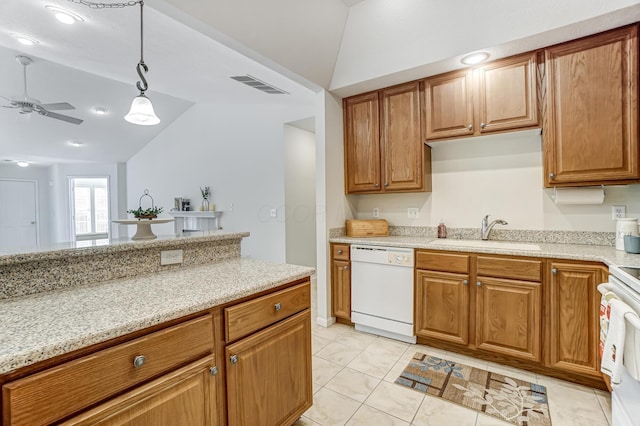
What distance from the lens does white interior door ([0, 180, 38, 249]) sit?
7.51 m

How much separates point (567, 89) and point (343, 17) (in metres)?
1.88

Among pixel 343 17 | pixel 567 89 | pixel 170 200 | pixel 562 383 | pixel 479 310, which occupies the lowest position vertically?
pixel 562 383

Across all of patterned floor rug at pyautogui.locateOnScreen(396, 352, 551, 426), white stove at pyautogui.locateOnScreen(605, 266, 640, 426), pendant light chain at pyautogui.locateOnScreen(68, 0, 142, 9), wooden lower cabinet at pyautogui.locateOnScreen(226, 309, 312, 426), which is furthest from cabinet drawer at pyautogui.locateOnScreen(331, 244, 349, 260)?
pendant light chain at pyautogui.locateOnScreen(68, 0, 142, 9)

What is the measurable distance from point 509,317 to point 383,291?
967 mm

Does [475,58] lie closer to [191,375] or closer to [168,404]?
[191,375]

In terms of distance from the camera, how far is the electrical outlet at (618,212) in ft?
7.32

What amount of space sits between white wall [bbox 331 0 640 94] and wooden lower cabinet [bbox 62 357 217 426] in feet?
8.59

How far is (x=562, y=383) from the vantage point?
2.03 metres

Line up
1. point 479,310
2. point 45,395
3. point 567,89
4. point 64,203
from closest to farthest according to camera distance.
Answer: point 45,395 < point 567,89 < point 479,310 < point 64,203

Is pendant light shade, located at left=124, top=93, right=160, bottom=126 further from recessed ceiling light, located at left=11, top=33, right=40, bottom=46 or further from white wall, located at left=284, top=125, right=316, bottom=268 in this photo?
white wall, located at left=284, top=125, right=316, bottom=268

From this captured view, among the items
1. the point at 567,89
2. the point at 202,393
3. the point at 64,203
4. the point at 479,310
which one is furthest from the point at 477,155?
the point at 64,203

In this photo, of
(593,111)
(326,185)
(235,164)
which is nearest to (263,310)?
(326,185)

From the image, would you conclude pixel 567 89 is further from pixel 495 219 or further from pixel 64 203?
pixel 64 203

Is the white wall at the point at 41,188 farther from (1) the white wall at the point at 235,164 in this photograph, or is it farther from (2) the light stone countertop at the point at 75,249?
(2) the light stone countertop at the point at 75,249
